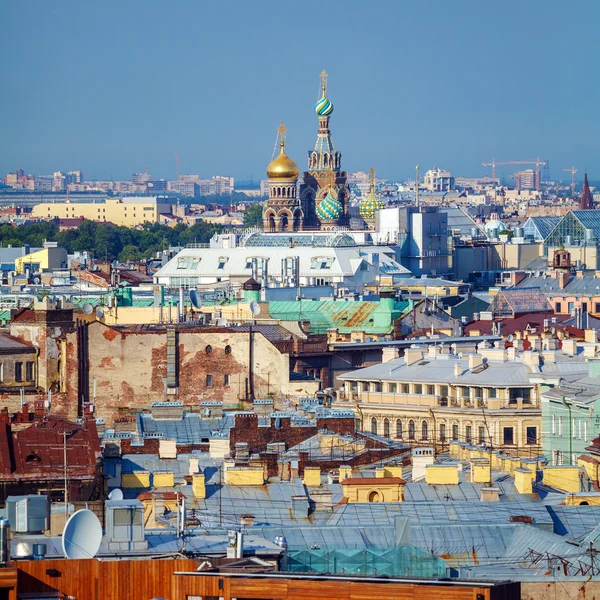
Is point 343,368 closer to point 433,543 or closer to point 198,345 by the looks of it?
point 198,345

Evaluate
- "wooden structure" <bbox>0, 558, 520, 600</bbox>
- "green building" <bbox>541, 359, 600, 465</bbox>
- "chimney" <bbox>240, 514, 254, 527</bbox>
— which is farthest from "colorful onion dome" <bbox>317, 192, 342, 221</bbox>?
"wooden structure" <bbox>0, 558, 520, 600</bbox>

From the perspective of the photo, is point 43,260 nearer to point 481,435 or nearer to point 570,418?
point 481,435

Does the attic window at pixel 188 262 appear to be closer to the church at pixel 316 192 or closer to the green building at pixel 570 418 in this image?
the church at pixel 316 192

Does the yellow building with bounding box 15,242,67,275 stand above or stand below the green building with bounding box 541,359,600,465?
above

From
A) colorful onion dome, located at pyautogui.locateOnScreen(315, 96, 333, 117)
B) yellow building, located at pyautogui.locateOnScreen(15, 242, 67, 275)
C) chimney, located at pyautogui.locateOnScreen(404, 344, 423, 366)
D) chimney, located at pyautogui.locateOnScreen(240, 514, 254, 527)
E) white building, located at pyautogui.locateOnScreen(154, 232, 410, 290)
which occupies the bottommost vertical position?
chimney, located at pyautogui.locateOnScreen(240, 514, 254, 527)

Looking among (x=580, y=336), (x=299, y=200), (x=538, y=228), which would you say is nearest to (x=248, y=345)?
(x=580, y=336)

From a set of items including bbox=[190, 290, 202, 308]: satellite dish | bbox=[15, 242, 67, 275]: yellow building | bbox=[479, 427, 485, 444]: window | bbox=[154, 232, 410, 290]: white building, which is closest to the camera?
bbox=[479, 427, 485, 444]: window

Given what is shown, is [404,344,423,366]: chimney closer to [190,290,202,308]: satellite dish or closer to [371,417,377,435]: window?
[371,417,377,435]: window
